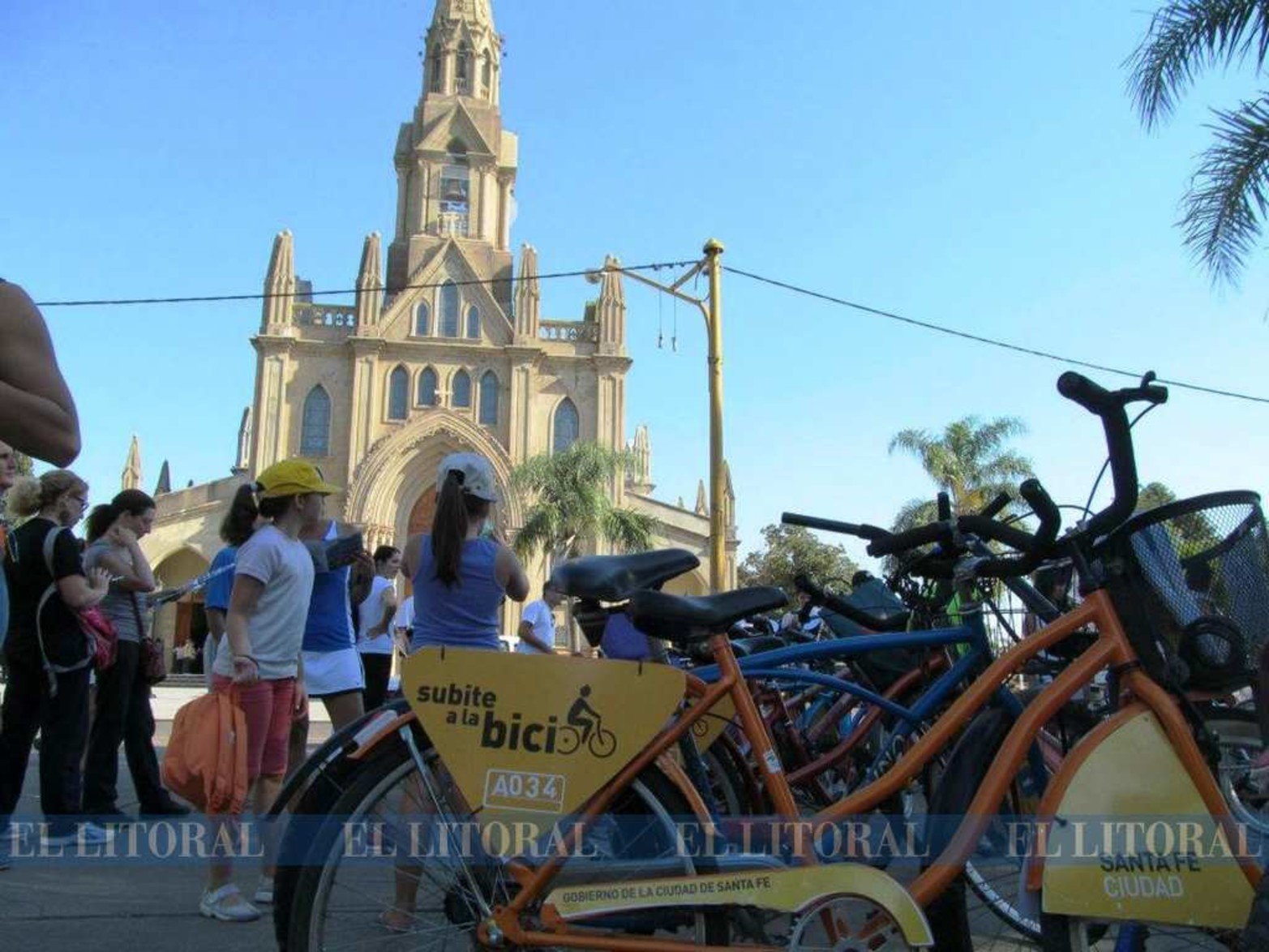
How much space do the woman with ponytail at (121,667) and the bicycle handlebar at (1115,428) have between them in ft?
17.3

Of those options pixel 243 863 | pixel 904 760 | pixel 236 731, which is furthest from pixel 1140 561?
pixel 243 863

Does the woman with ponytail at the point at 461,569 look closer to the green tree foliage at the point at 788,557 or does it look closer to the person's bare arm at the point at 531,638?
the person's bare arm at the point at 531,638

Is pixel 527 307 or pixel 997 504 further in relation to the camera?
pixel 527 307

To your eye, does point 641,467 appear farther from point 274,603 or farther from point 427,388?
point 274,603

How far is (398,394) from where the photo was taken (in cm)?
4391

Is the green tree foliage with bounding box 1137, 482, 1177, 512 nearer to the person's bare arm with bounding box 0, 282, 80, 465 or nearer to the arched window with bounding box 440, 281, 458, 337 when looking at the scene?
the person's bare arm with bounding box 0, 282, 80, 465

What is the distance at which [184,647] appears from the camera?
37.1m

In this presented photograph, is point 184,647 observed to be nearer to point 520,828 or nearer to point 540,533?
point 540,533

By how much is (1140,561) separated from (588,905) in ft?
5.36

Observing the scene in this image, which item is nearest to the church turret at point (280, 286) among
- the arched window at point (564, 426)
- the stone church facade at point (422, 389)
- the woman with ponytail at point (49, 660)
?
the stone church facade at point (422, 389)

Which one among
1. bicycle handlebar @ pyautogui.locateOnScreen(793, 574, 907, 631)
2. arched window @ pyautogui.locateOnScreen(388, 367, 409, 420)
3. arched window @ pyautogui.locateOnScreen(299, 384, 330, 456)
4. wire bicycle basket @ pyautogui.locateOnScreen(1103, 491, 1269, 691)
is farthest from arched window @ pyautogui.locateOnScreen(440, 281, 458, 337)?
wire bicycle basket @ pyautogui.locateOnScreen(1103, 491, 1269, 691)

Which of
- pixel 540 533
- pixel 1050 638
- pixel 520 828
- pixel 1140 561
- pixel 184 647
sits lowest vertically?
pixel 520 828

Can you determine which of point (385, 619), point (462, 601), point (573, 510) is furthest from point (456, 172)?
point (462, 601)

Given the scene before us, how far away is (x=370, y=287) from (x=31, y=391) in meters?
44.0
